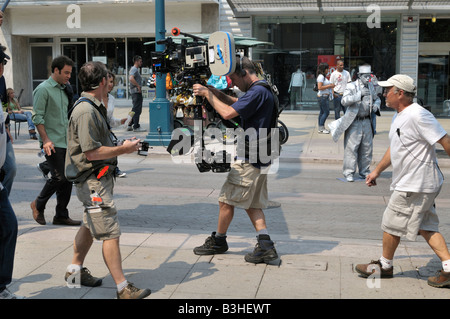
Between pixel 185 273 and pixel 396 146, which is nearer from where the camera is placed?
pixel 396 146

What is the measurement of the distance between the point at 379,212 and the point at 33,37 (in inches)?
784

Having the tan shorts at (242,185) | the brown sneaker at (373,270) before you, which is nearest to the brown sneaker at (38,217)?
the tan shorts at (242,185)

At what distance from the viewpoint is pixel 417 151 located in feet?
14.5

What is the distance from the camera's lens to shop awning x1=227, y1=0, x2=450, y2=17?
63.0 ft

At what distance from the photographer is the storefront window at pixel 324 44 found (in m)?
20.3

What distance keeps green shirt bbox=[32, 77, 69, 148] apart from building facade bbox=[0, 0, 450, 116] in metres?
14.2

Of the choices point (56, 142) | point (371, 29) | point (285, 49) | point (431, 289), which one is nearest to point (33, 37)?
point (285, 49)

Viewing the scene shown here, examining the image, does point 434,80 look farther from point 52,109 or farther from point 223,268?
point 223,268

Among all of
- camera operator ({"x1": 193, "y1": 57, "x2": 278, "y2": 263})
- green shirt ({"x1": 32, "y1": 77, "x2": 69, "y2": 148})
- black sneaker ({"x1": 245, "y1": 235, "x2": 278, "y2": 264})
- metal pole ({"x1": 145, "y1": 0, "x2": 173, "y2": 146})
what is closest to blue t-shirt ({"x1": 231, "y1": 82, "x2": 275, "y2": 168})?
camera operator ({"x1": 193, "y1": 57, "x2": 278, "y2": 263})

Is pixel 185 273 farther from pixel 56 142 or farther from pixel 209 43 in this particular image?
pixel 56 142

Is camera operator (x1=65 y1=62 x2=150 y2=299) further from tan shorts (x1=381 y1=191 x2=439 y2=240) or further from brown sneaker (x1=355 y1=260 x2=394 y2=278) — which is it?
tan shorts (x1=381 y1=191 x2=439 y2=240)

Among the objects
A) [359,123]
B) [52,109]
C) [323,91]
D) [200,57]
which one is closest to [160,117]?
[323,91]

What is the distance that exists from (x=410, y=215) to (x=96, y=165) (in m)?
2.43

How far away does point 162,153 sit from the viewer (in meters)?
12.3
